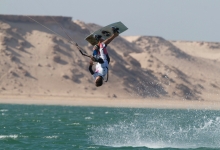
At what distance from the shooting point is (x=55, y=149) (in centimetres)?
2581

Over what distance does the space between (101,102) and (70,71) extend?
25.5 ft

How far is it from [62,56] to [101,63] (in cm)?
6719

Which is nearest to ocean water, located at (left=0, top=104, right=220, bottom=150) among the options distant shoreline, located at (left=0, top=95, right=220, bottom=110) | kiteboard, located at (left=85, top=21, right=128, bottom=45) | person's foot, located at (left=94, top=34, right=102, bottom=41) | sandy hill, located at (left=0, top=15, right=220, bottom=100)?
kiteboard, located at (left=85, top=21, right=128, bottom=45)

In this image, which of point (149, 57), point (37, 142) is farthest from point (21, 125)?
point (149, 57)

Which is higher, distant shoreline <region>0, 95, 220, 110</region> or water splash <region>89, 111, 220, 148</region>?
water splash <region>89, 111, 220, 148</region>

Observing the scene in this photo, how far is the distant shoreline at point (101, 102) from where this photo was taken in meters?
73.8

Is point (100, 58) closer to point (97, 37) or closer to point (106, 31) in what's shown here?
point (97, 37)

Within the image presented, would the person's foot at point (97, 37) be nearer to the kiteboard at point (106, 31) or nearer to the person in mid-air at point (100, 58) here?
the kiteboard at point (106, 31)

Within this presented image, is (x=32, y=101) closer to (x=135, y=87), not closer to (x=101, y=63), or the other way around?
(x=135, y=87)

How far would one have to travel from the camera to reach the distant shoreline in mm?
73812

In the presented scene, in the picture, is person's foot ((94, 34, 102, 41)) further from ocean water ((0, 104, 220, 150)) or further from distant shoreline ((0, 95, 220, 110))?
distant shoreline ((0, 95, 220, 110))

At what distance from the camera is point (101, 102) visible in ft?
252

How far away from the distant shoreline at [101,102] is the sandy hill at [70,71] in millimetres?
1345

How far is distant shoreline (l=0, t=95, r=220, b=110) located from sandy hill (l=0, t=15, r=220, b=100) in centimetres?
135
